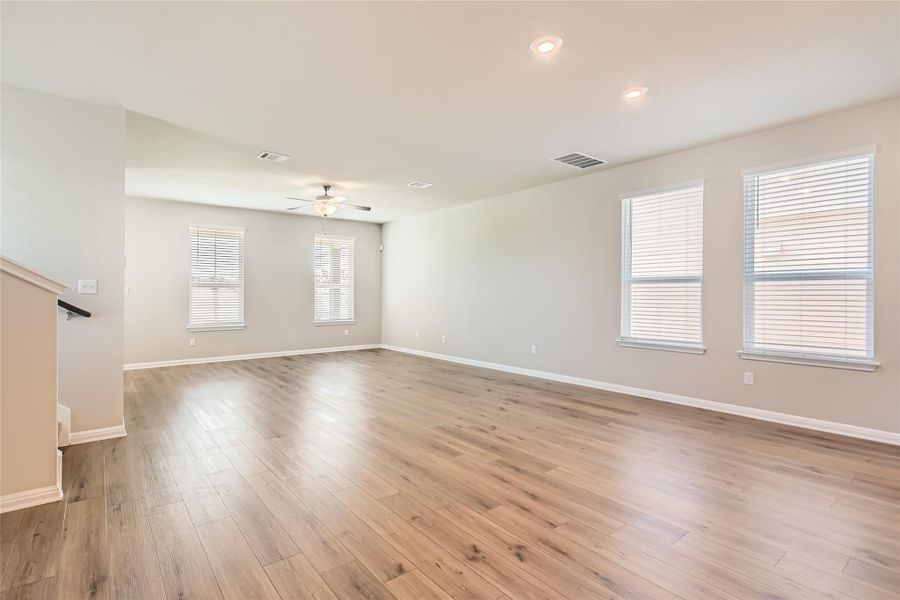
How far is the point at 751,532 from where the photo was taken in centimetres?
206

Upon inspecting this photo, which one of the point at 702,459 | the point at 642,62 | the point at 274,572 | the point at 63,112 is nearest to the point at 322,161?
the point at 63,112

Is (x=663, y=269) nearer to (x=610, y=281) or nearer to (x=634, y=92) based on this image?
(x=610, y=281)

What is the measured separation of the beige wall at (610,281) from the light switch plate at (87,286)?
16.5 feet

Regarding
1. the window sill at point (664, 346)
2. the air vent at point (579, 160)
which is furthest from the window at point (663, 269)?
the air vent at point (579, 160)

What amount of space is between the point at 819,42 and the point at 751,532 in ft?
9.70

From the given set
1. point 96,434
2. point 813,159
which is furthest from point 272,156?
point 813,159

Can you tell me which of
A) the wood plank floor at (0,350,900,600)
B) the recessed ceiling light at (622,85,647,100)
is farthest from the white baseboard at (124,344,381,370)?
the recessed ceiling light at (622,85,647,100)

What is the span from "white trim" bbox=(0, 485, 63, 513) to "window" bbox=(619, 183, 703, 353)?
5.25m

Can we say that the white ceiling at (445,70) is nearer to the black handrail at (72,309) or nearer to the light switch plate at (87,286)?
the light switch plate at (87,286)

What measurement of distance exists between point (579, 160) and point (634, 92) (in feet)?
5.52

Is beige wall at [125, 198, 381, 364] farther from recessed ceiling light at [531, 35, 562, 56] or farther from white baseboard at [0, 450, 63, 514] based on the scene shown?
recessed ceiling light at [531, 35, 562, 56]

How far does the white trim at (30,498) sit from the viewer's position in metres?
2.25

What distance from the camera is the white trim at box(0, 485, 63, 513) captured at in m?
2.25

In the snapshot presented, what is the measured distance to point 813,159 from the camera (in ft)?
12.2
